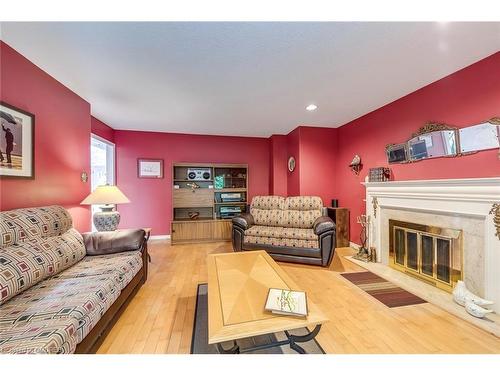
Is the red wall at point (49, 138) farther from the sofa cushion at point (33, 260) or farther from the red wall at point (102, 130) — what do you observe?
the red wall at point (102, 130)

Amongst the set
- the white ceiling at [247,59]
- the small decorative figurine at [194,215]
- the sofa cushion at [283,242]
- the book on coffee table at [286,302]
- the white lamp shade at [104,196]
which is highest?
the white ceiling at [247,59]

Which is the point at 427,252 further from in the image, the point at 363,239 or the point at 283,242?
the point at 283,242

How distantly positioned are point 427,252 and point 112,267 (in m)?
3.30

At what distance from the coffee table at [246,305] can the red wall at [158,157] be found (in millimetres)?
2943

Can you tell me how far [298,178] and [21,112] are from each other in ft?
12.7

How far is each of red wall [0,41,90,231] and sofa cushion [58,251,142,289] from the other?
2.54 ft

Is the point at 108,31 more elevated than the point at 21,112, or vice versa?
the point at 108,31

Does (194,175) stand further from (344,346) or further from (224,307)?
(344,346)

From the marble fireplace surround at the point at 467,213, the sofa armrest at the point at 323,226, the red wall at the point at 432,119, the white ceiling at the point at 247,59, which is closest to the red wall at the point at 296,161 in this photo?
the red wall at the point at 432,119

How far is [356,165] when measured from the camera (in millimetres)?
3615

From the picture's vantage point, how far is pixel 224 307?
1213 millimetres

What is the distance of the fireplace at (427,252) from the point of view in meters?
2.08

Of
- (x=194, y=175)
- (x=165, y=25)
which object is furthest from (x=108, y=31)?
(x=194, y=175)

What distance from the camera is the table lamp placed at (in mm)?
2586
